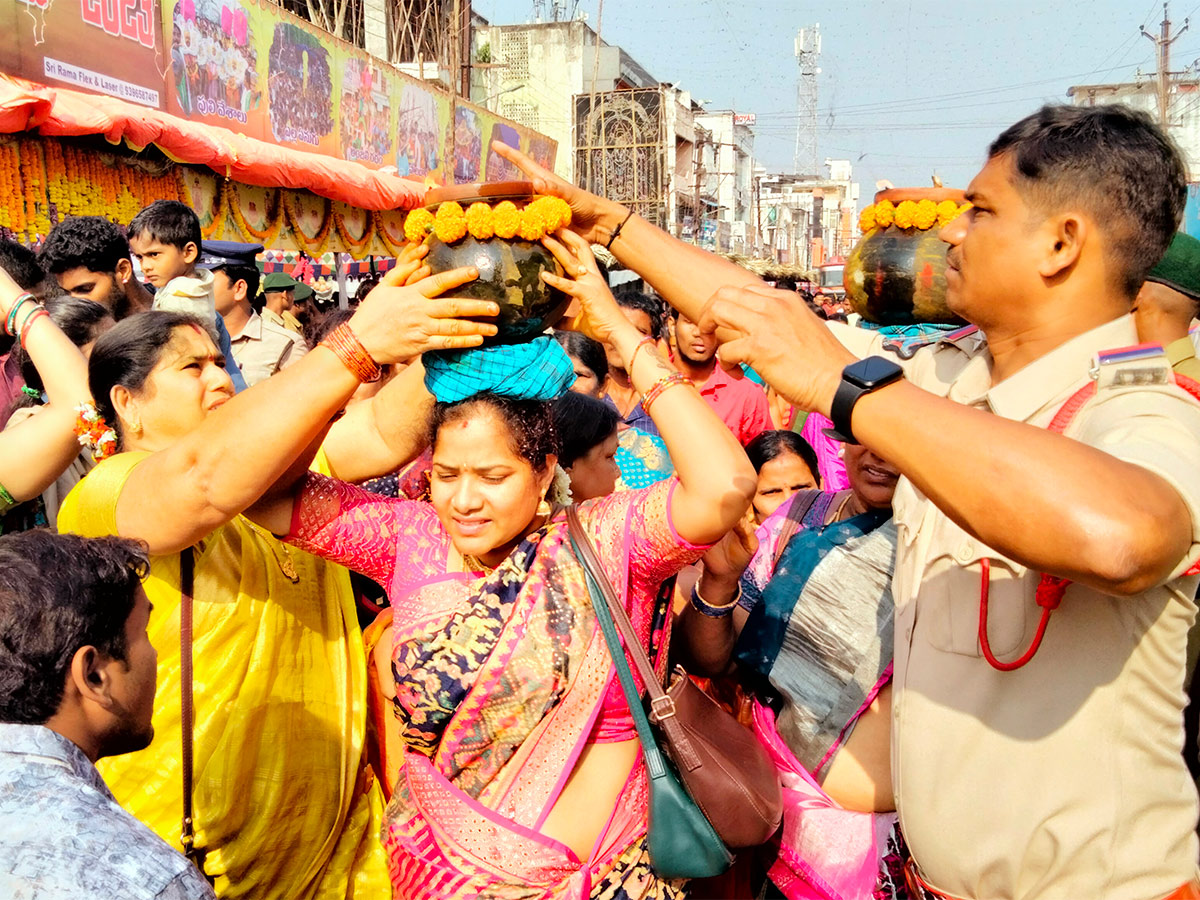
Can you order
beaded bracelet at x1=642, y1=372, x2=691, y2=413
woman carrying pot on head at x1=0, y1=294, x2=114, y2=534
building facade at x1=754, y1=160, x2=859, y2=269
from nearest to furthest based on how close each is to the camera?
1. beaded bracelet at x1=642, y1=372, x2=691, y2=413
2. woman carrying pot on head at x1=0, y1=294, x2=114, y2=534
3. building facade at x1=754, y1=160, x2=859, y2=269

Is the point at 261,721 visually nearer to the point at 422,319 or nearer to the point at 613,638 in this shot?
the point at 613,638

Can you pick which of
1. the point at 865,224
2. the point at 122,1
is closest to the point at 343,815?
the point at 865,224

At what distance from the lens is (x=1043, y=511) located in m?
1.41

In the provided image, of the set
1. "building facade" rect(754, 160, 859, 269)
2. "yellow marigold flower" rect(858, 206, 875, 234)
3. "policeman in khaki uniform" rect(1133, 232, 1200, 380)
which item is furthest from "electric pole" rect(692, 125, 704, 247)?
"yellow marigold flower" rect(858, 206, 875, 234)

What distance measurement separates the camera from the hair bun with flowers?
8.82 feet

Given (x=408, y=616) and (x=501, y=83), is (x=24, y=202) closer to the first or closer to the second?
(x=408, y=616)

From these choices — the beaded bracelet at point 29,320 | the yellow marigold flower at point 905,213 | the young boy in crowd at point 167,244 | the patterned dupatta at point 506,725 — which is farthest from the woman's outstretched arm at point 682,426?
the young boy in crowd at point 167,244

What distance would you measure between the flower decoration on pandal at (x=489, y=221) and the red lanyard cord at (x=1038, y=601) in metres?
1.13

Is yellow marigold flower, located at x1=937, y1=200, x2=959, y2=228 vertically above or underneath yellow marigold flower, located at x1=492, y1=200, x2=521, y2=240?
above

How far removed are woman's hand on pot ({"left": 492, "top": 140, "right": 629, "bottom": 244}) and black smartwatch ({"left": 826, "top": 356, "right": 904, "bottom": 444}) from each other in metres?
1.11

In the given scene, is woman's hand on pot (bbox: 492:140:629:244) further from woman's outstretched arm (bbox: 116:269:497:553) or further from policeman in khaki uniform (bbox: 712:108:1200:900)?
policeman in khaki uniform (bbox: 712:108:1200:900)

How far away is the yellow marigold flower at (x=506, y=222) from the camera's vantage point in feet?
6.72

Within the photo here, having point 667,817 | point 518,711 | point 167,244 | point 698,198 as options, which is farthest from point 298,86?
point 698,198

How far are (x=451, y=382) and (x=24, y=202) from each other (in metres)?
5.56
